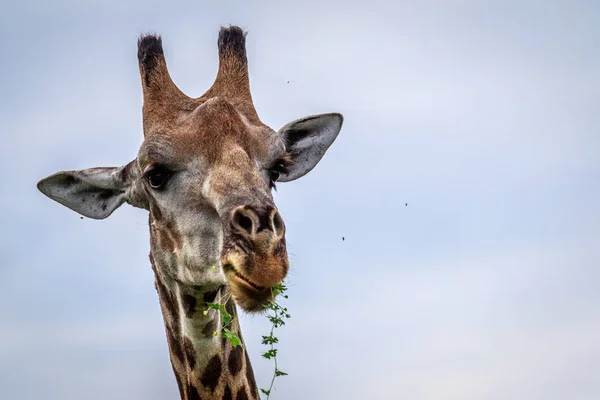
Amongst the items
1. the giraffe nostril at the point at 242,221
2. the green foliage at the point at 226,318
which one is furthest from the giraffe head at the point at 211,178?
the green foliage at the point at 226,318

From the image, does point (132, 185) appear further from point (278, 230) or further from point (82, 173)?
point (278, 230)

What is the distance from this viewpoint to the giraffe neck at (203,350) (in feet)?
32.1

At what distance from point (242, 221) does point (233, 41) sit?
3602 millimetres

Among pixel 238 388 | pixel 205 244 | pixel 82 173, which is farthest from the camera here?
pixel 82 173

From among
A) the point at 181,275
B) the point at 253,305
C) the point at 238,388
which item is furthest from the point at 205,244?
the point at 238,388

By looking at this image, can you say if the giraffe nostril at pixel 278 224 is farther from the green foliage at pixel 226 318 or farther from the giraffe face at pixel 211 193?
the green foliage at pixel 226 318

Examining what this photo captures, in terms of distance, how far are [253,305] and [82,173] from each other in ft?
12.0

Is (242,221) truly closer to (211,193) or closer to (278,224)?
(278,224)

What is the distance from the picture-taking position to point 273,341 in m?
9.16

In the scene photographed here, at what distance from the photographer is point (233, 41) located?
36.1 ft

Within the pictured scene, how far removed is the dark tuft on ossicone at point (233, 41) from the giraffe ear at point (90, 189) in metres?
1.86

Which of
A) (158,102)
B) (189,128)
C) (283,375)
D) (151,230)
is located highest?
(158,102)

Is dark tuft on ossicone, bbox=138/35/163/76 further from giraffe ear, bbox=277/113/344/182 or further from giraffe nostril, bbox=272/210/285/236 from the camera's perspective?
giraffe nostril, bbox=272/210/285/236

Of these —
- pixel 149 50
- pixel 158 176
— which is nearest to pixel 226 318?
pixel 158 176
